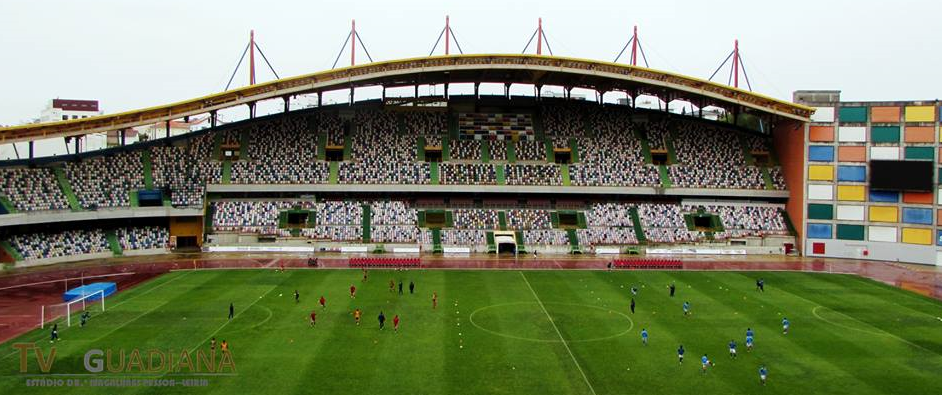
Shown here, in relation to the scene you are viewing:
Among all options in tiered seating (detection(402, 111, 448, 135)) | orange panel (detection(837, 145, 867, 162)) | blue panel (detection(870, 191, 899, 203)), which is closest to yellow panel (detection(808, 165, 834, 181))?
orange panel (detection(837, 145, 867, 162))

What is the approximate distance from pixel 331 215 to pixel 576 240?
2515cm

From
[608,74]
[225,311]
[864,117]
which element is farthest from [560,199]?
[225,311]

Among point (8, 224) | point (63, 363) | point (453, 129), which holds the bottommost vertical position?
point (63, 363)

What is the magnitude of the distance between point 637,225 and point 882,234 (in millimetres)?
23620

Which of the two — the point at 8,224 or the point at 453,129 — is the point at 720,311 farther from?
the point at 8,224

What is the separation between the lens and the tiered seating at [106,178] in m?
64.2

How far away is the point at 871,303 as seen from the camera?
45281mm

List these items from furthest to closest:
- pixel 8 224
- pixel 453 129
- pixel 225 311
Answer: pixel 453 129
pixel 8 224
pixel 225 311

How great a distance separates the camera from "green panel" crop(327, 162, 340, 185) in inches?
2874

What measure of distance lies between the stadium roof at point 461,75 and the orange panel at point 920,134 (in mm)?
9287

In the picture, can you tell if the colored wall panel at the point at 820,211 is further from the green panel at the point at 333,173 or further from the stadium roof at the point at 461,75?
the green panel at the point at 333,173

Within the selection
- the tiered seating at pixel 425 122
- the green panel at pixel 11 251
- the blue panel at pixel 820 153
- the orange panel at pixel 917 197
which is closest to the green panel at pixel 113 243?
the green panel at pixel 11 251

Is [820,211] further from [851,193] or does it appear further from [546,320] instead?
[546,320]

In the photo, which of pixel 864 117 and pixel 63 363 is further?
pixel 864 117
